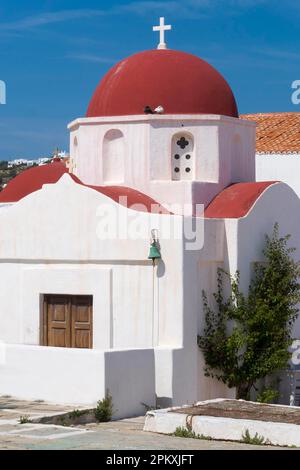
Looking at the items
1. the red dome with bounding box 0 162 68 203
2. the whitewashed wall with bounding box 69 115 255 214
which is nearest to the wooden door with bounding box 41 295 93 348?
the whitewashed wall with bounding box 69 115 255 214

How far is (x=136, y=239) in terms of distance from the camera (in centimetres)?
1512

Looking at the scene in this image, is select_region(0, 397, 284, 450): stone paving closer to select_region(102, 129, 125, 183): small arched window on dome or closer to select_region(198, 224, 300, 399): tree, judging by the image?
select_region(198, 224, 300, 399): tree

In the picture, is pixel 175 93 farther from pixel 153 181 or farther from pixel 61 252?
pixel 61 252

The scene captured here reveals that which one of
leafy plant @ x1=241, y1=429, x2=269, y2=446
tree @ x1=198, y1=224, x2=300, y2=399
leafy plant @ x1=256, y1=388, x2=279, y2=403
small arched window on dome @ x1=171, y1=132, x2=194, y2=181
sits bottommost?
leafy plant @ x1=241, y1=429, x2=269, y2=446

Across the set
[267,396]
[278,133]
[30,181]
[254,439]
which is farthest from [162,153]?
[278,133]

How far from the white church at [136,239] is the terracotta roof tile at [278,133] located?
39.8 ft

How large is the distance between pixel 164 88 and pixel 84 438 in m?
8.02

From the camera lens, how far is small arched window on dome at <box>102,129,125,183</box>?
17.0m

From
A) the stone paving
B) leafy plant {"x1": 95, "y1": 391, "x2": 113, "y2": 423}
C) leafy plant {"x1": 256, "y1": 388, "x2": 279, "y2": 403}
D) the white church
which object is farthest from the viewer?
leafy plant {"x1": 256, "y1": 388, "x2": 279, "y2": 403}

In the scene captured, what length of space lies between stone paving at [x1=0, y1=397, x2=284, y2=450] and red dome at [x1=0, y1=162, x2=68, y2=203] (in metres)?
8.38

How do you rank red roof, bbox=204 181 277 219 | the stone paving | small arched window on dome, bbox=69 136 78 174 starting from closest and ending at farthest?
the stone paving
red roof, bbox=204 181 277 219
small arched window on dome, bbox=69 136 78 174

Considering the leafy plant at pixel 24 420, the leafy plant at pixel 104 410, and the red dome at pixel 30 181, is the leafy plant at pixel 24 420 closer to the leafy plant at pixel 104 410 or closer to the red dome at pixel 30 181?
the leafy plant at pixel 104 410
